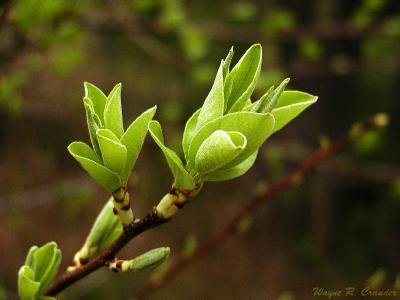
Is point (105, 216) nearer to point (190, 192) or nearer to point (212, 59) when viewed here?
point (190, 192)

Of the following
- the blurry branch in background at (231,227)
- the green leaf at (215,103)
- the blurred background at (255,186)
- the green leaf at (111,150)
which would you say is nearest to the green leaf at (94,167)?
the green leaf at (111,150)

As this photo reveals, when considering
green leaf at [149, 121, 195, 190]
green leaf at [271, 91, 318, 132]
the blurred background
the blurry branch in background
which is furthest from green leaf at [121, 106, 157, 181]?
the blurred background

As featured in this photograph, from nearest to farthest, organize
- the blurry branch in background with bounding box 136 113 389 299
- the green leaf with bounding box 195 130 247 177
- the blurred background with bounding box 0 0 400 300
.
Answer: the green leaf with bounding box 195 130 247 177 → the blurry branch in background with bounding box 136 113 389 299 → the blurred background with bounding box 0 0 400 300

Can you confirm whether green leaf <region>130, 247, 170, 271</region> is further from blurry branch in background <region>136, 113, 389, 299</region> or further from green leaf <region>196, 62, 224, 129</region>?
blurry branch in background <region>136, 113, 389, 299</region>

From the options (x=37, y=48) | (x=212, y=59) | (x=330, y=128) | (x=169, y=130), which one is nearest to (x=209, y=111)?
(x=37, y=48)

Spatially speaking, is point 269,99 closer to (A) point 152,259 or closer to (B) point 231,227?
(A) point 152,259

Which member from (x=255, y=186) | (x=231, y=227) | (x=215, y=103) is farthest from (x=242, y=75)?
(x=255, y=186)

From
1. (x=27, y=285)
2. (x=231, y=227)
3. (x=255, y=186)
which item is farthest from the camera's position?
(x=255, y=186)
